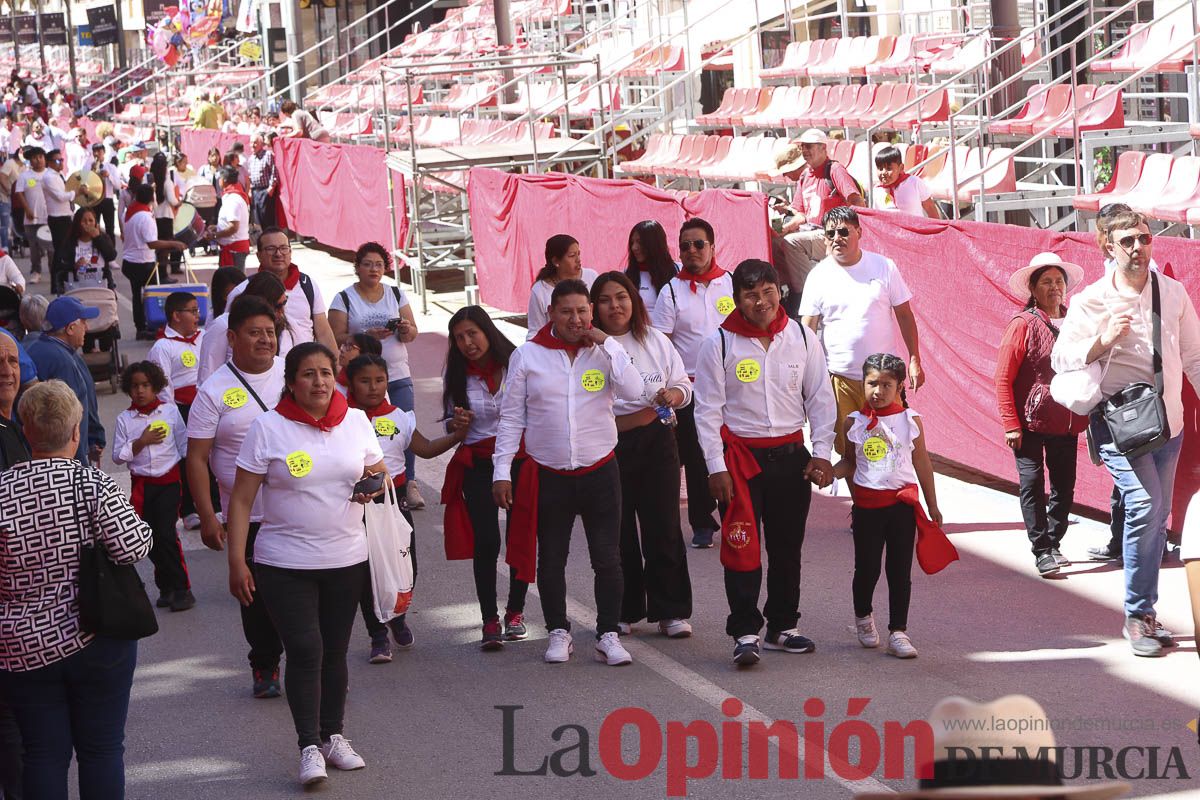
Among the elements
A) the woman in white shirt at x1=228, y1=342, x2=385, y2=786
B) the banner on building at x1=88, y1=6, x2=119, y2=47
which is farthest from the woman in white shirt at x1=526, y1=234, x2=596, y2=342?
the banner on building at x1=88, y1=6, x2=119, y2=47

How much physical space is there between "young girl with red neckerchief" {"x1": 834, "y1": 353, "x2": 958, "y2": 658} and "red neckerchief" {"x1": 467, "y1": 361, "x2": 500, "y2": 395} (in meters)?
1.72

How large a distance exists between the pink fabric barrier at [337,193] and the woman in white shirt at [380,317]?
36.0ft

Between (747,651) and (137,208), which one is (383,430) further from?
(137,208)

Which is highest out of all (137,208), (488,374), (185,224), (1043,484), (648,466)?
(137,208)


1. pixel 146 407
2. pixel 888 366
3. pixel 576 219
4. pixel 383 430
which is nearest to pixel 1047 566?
pixel 888 366

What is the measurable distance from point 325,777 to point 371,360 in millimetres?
2225

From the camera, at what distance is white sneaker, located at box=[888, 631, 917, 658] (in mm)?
7453

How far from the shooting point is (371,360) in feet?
25.3

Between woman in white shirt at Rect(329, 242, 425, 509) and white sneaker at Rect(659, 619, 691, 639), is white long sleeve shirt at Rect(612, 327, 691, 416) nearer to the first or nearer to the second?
white sneaker at Rect(659, 619, 691, 639)

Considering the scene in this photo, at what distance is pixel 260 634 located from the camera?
24.0ft

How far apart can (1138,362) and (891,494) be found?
1338mm

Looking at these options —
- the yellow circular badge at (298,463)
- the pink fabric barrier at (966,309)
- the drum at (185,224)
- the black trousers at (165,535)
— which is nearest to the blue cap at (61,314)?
the black trousers at (165,535)

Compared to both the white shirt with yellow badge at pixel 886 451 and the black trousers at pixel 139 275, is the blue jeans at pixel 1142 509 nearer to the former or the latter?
the white shirt with yellow badge at pixel 886 451

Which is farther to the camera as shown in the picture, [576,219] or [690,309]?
[576,219]
